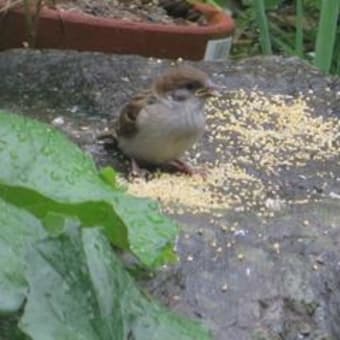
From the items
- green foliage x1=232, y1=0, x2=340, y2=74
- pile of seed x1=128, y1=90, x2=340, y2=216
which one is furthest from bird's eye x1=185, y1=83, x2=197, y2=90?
green foliage x1=232, y1=0, x2=340, y2=74

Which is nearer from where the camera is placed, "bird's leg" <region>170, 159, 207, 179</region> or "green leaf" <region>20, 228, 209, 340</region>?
"green leaf" <region>20, 228, 209, 340</region>

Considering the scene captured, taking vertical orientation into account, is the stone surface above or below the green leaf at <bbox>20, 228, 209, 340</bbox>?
below

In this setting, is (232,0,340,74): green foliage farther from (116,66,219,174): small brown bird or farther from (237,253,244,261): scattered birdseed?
(237,253,244,261): scattered birdseed

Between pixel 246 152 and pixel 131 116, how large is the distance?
272 millimetres

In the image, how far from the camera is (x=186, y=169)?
322 cm

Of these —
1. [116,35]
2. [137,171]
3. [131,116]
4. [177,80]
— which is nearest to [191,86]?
[177,80]

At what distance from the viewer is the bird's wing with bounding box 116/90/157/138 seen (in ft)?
11.0

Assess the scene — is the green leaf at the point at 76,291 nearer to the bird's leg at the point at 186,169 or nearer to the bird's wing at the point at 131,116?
the bird's leg at the point at 186,169

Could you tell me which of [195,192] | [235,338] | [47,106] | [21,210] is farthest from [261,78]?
[21,210]

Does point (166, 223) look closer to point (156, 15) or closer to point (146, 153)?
point (146, 153)

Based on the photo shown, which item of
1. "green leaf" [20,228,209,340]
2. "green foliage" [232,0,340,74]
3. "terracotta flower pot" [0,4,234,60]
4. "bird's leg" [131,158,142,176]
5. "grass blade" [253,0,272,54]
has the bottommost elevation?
"green foliage" [232,0,340,74]

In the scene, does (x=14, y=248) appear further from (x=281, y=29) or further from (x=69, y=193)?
(x=281, y=29)

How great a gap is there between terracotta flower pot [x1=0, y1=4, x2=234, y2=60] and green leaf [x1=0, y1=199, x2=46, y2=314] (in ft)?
8.41

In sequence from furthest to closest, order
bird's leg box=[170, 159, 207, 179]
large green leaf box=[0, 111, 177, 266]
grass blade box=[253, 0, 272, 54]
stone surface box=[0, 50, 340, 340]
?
grass blade box=[253, 0, 272, 54]
bird's leg box=[170, 159, 207, 179]
stone surface box=[0, 50, 340, 340]
large green leaf box=[0, 111, 177, 266]
